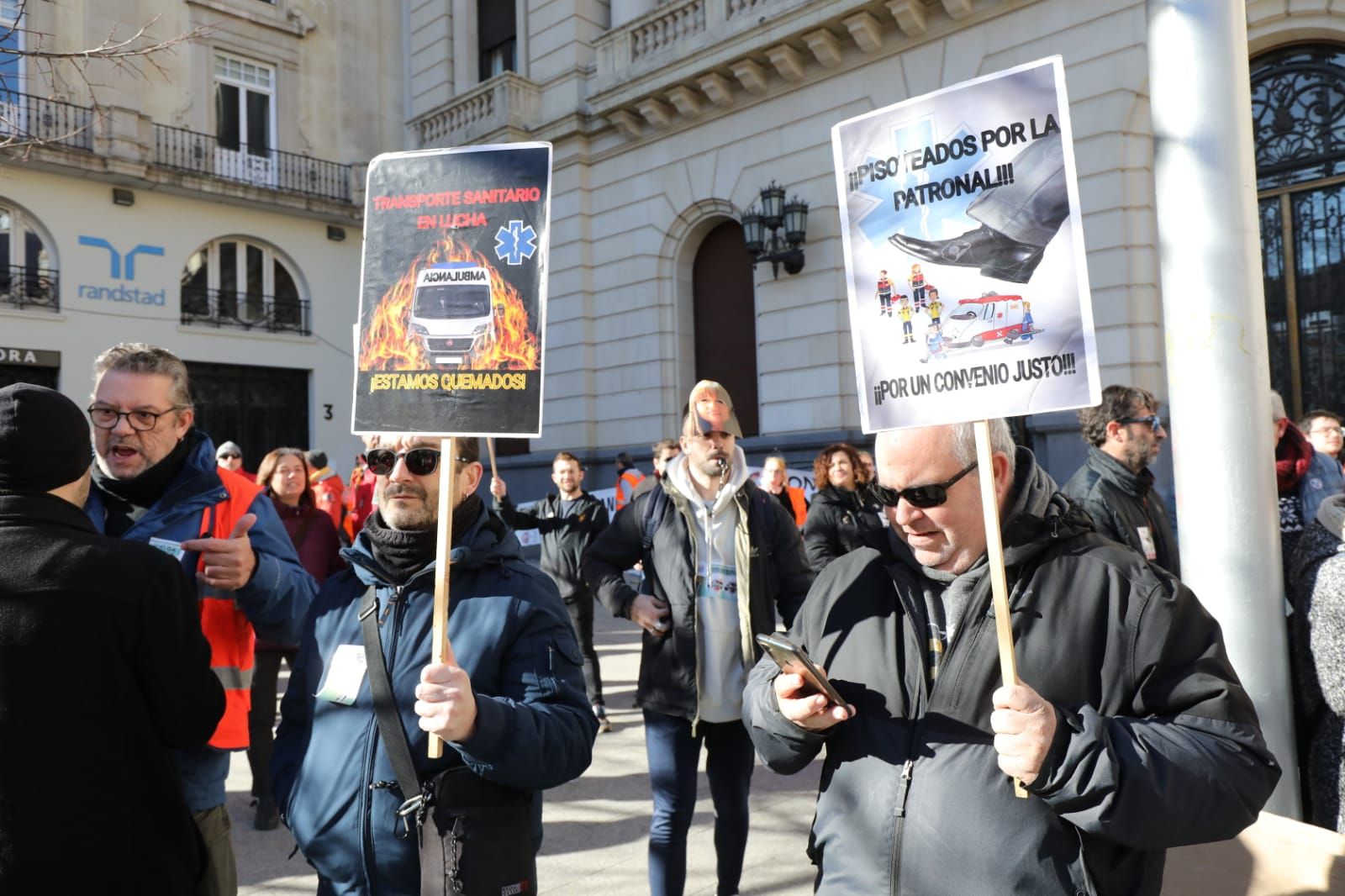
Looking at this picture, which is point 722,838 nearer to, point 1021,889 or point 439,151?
point 1021,889

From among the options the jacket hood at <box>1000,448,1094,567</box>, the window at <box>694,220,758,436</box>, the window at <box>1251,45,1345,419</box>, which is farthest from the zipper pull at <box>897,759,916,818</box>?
the window at <box>694,220,758,436</box>

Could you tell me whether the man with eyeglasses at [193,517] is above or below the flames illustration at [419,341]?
below

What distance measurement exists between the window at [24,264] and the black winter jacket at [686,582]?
717 inches

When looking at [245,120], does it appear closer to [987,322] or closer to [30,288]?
[30,288]

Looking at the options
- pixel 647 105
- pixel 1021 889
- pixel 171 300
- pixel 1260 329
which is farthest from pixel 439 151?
pixel 171 300

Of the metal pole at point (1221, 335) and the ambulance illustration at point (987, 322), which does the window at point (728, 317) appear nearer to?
the metal pole at point (1221, 335)

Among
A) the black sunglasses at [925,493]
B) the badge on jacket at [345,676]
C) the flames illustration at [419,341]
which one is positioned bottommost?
the badge on jacket at [345,676]

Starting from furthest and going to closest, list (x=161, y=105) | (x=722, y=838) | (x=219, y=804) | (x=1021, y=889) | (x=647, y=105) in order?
(x=161, y=105) < (x=647, y=105) < (x=722, y=838) < (x=219, y=804) < (x=1021, y=889)

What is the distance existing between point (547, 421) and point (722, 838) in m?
11.8

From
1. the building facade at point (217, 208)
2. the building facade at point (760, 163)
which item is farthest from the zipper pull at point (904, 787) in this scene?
the building facade at point (217, 208)

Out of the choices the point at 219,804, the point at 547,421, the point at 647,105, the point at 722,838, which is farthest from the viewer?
the point at 547,421

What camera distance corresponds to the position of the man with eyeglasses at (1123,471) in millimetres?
3885

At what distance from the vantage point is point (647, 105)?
13.6 metres

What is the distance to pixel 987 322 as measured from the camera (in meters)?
2.00
